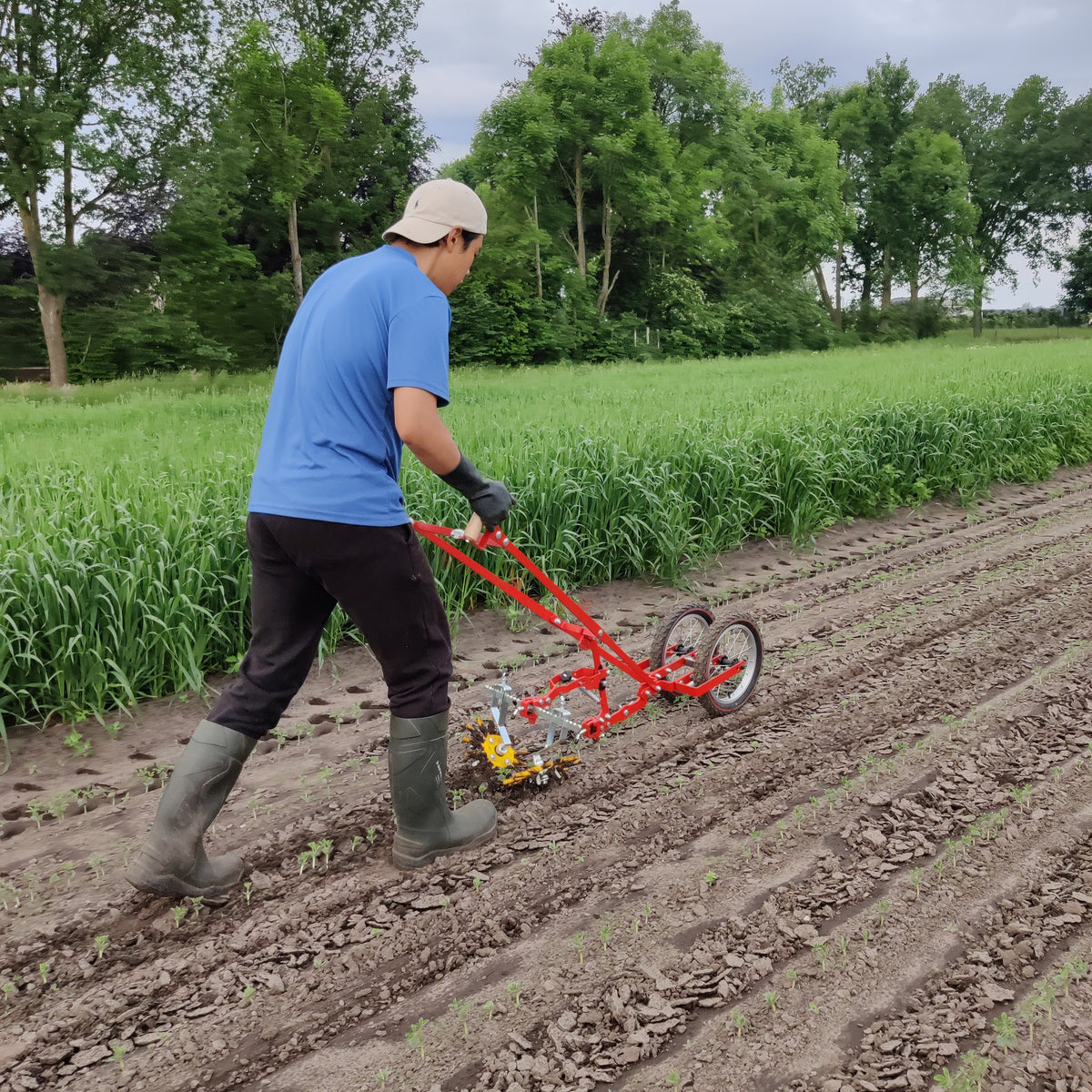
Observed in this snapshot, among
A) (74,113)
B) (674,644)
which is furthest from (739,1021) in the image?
(74,113)

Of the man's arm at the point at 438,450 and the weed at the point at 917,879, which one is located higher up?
the man's arm at the point at 438,450

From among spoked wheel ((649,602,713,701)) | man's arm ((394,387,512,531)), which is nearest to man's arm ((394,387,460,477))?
man's arm ((394,387,512,531))

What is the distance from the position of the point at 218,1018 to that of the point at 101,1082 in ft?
0.96

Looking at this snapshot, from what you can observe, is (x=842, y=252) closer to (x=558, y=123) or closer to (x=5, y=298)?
(x=558, y=123)

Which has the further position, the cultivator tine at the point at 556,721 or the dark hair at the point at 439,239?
the cultivator tine at the point at 556,721

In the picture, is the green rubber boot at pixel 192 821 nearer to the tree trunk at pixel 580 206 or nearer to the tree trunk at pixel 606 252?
the tree trunk at pixel 580 206

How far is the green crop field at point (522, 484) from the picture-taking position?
14.2 feet

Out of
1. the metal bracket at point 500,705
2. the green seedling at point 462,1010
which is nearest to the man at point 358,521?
the metal bracket at point 500,705

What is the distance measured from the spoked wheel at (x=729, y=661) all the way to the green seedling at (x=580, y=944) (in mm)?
1719

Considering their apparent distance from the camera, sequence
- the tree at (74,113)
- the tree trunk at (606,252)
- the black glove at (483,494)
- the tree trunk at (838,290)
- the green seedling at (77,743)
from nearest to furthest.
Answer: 1. the black glove at (483,494)
2. the green seedling at (77,743)
3. the tree at (74,113)
4. the tree trunk at (606,252)
5. the tree trunk at (838,290)

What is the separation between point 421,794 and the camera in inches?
116

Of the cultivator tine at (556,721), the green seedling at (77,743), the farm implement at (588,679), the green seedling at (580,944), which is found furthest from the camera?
the green seedling at (77,743)

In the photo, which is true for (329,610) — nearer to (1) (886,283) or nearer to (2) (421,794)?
(2) (421,794)

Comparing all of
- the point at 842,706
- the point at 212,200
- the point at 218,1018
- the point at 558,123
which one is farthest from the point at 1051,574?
the point at 558,123
